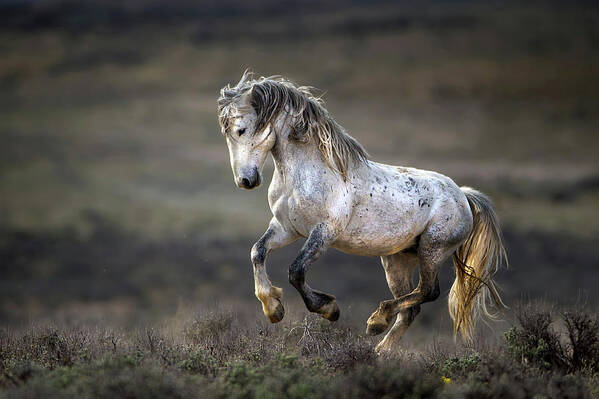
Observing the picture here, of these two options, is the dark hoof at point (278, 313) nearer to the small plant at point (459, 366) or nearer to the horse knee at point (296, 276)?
the horse knee at point (296, 276)

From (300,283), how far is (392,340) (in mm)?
1495

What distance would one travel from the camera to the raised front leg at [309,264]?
24.2 ft

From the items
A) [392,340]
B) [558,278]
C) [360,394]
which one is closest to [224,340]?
[392,340]

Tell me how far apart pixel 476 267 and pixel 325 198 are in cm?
238

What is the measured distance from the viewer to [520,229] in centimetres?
5256

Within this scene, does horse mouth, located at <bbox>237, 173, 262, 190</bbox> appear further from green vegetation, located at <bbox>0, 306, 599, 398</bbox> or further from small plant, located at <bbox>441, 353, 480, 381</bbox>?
small plant, located at <bbox>441, 353, 480, 381</bbox>

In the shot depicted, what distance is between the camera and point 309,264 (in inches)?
291

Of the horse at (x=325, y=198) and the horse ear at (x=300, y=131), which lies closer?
the horse at (x=325, y=198)

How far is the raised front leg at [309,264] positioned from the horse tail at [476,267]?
77.6 inches

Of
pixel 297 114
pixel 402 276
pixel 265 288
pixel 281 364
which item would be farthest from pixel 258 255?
pixel 402 276

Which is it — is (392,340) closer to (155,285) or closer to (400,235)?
(400,235)

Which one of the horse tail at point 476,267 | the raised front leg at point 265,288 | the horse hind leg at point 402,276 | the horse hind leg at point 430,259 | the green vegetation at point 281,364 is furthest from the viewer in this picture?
the horse tail at point 476,267

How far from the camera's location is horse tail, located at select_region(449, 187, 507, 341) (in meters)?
8.92

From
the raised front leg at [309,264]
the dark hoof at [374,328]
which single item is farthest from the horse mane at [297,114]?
the dark hoof at [374,328]
